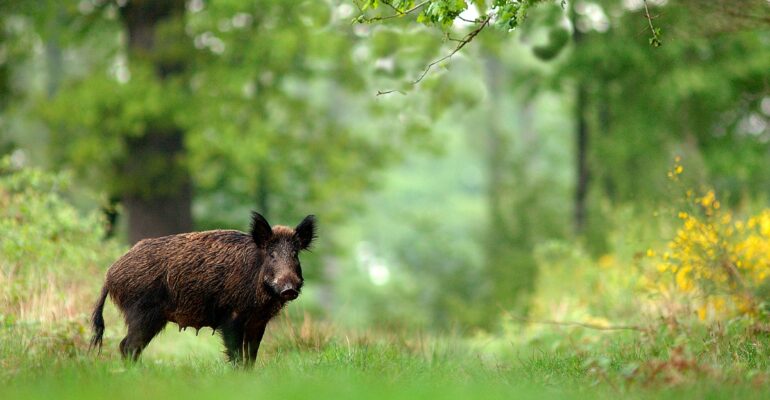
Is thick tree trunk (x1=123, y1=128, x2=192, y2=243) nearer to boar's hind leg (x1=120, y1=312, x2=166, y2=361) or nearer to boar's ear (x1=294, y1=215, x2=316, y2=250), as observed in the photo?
boar's hind leg (x1=120, y1=312, x2=166, y2=361)

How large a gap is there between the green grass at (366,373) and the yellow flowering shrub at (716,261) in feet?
4.07

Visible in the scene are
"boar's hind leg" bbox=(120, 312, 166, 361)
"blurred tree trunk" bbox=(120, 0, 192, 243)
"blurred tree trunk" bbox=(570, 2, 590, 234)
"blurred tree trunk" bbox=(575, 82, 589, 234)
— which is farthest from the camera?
"blurred tree trunk" bbox=(575, 82, 589, 234)

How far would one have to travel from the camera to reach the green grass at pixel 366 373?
673cm

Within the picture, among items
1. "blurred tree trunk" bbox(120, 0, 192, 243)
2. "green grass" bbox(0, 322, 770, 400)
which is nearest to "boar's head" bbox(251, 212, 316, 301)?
"green grass" bbox(0, 322, 770, 400)

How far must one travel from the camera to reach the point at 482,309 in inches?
904

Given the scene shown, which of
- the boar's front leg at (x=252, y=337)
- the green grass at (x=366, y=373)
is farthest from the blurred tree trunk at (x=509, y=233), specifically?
the boar's front leg at (x=252, y=337)

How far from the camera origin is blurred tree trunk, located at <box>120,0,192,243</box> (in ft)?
60.6

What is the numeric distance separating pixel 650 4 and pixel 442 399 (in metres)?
13.1

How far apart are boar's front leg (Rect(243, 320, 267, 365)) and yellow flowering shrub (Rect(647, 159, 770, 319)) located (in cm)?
434

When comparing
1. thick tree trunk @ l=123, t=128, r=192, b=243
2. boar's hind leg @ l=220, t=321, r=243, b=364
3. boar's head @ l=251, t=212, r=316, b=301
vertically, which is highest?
thick tree trunk @ l=123, t=128, r=192, b=243

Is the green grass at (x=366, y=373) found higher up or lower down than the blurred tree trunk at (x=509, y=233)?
lower down

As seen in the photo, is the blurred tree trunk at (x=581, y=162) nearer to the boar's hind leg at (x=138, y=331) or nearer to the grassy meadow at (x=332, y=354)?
the grassy meadow at (x=332, y=354)

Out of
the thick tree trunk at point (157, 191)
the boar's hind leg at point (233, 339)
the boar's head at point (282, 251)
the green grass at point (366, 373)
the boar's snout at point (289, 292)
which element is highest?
the thick tree trunk at point (157, 191)

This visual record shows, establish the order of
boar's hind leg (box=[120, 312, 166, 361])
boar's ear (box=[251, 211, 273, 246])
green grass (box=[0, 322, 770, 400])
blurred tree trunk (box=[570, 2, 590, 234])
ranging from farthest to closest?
blurred tree trunk (box=[570, 2, 590, 234])
boar's hind leg (box=[120, 312, 166, 361])
boar's ear (box=[251, 211, 273, 246])
green grass (box=[0, 322, 770, 400])
